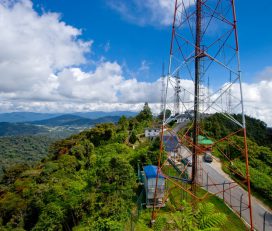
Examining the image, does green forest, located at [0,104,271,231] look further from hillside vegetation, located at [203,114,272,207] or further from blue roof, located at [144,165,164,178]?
blue roof, located at [144,165,164,178]

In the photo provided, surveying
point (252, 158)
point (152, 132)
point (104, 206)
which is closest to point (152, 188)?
point (104, 206)

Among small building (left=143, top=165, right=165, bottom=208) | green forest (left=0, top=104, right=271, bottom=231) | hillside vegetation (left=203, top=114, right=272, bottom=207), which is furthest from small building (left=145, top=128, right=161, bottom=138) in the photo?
small building (left=143, top=165, right=165, bottom=208)

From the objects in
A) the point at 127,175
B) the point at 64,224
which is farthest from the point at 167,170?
the point at 64,224

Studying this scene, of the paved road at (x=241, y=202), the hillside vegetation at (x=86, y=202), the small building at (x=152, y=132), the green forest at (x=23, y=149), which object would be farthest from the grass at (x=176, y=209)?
the green forest at (x=23, y=149)

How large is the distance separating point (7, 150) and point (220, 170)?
121232 millimetres

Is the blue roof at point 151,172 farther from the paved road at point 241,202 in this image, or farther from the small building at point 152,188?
the paved road at point 241,202

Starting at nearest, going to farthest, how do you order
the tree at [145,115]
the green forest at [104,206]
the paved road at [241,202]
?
the green forest at [104,206]
the paved road at [241,202]
the tree at [145,115]

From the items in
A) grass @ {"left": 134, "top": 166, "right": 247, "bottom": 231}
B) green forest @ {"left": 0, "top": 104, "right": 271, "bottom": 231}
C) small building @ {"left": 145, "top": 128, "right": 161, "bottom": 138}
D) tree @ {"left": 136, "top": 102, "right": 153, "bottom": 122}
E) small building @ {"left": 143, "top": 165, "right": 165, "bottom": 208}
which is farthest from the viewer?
tree @ {"left": 136, "top": 102, "right": 153, "bottom": 122}

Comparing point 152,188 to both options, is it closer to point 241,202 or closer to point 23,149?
point 241,202

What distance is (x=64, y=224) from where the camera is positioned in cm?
1585

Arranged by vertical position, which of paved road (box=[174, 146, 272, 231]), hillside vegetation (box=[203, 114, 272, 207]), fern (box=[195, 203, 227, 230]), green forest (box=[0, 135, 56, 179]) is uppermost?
fern (box=[195, 203, 227, 230])

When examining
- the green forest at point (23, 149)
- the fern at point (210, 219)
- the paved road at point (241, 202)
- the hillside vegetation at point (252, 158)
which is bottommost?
the green forest at point (23, 149)

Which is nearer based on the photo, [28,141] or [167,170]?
[167,170]

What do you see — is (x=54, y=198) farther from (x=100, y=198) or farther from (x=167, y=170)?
(x=167, y=170)
